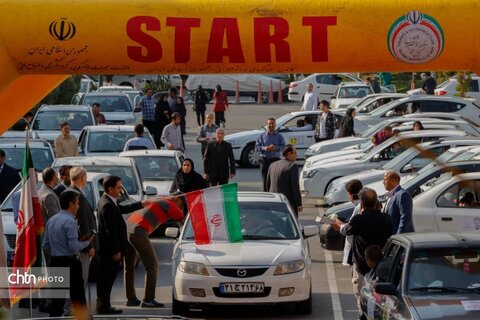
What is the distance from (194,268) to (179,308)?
19.2 inches

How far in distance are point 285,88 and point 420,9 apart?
5297 cm

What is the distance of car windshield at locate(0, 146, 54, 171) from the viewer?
22.0 m

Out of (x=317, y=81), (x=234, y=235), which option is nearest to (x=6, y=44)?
(x=234, y=235)

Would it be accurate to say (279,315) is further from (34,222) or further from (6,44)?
(6,44)

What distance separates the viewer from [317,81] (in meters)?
55.8

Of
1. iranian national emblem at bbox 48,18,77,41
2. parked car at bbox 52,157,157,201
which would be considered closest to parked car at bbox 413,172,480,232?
parked car at bbox 52,157,157,201

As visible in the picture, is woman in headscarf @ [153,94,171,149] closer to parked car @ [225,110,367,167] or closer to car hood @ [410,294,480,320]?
parked car @ [225,110,367,167]

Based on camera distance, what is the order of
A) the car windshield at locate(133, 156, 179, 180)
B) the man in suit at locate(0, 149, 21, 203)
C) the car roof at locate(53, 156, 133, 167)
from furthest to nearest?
1. the car windshield at locate(133, 156, 179, 180)
2. the car roof at locate(53, 156, 133, 167)
3. the man in suit at locate(0, 149, 21, 203)

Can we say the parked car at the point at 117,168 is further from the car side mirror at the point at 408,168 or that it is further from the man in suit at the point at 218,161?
the car side mirror at the point at 408,168

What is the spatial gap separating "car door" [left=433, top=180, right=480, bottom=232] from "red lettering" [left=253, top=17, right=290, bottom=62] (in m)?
8.21

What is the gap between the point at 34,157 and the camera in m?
22.3

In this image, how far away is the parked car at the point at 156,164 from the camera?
21.7 metres

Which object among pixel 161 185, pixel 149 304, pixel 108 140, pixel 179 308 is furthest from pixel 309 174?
pixel 179 308

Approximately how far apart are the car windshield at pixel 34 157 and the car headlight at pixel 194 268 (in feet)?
27.5
